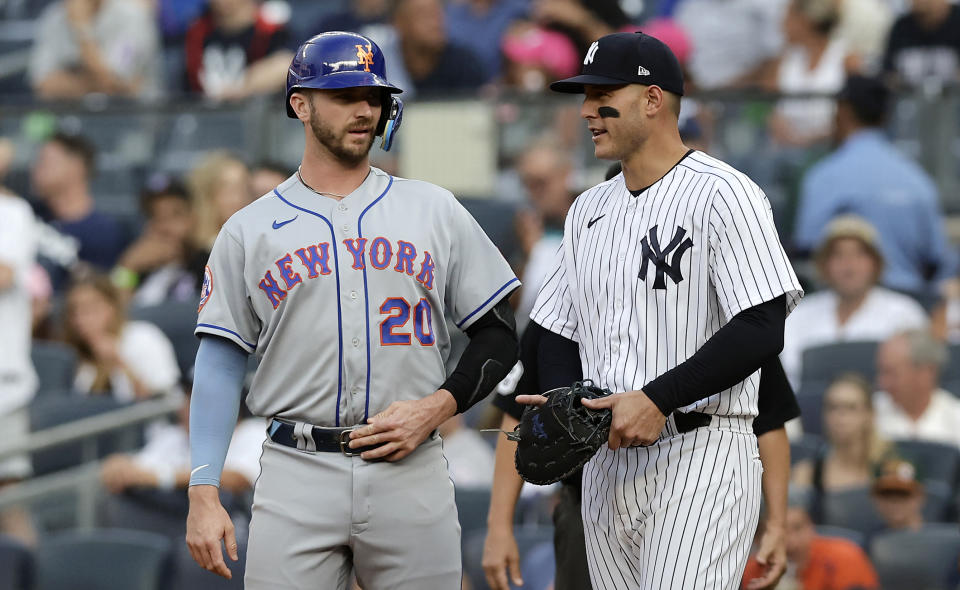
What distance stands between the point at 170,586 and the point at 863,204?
13.6 feet

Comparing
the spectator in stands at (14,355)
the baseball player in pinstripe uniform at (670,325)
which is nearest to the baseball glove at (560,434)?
the baseball player in pinstripe uniform at (670,325)

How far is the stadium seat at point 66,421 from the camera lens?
7.88m

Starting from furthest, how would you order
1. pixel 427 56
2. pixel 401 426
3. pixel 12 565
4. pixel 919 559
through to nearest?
pixel 427 56 < pixel 12 565 < pixel 919 559 < pixel 401 426

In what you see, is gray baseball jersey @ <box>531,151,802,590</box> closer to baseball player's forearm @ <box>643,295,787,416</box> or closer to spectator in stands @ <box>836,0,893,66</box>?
baseball player's forearm @ <box>643,295,787,416</box>

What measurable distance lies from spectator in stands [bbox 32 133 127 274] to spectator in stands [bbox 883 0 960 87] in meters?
4.97

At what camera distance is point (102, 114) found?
9930 mm

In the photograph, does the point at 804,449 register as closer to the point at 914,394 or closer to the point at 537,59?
the point at 914,394

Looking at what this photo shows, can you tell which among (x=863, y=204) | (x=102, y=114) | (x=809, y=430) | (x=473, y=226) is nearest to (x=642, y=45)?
(x=473, y=226)

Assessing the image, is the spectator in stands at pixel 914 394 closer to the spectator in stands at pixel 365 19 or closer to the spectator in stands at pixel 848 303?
the spectator in stands at pixel 848 303

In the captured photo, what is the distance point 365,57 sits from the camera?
3498mm

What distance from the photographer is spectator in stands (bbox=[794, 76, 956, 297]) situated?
8039mm

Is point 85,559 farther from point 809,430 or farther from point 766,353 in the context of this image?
point 766,353

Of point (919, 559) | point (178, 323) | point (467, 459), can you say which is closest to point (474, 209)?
point (178, 323)

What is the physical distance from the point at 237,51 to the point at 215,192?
78.4 inches
